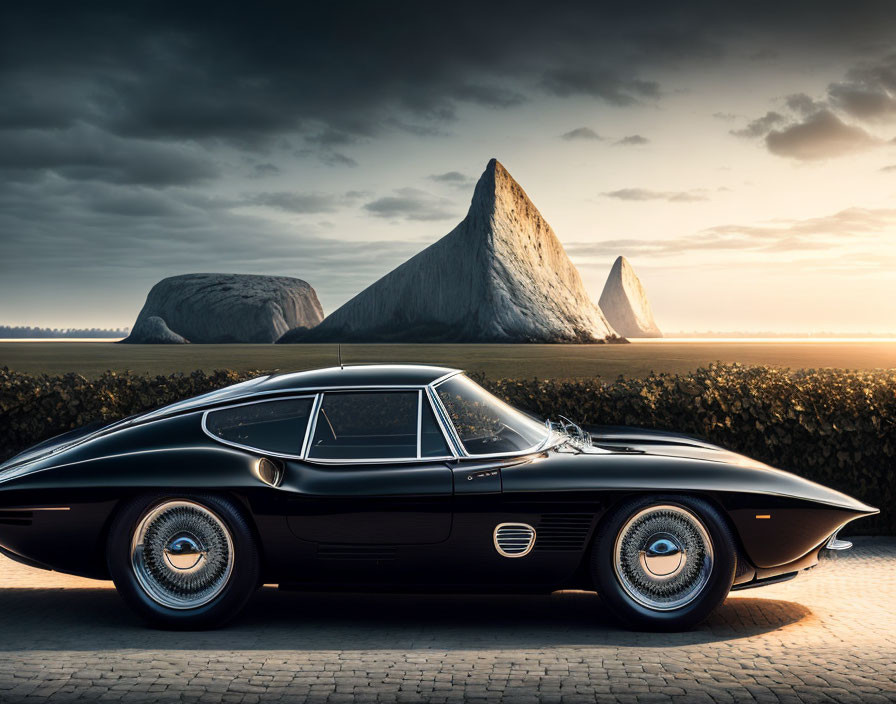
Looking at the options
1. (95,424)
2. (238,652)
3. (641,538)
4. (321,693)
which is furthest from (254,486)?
(641,538)

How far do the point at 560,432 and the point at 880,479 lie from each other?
3921 millimetres

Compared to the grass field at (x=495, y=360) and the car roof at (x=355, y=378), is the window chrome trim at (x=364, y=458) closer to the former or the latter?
the car roof at (x=355, y=378)

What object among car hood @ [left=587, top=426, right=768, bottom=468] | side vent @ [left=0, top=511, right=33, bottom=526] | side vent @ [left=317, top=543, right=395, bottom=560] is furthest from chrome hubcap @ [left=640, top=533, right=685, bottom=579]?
side vent @ [left=0, top=511, right=33, bottom=526]

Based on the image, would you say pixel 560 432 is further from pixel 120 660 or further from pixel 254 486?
pixel 120 660

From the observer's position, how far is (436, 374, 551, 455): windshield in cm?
486

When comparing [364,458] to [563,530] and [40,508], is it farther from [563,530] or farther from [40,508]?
[40,508]

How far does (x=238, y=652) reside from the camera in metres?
4.18

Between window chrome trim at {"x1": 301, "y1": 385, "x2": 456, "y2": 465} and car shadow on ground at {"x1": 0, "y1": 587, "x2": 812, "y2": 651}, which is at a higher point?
window chrome trim at {"x1": 301, "y1": 385, "x2": 456, "y2": 465}

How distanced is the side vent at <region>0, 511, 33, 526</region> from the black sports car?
0.02 meters

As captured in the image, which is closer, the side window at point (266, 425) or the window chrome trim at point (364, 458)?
the window chrome trim at point (364, 458)

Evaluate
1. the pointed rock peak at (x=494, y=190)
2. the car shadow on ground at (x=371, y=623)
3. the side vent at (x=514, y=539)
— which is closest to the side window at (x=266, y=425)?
the car shadow on ground at (x=371, y=623)

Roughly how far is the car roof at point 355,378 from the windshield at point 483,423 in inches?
6.0

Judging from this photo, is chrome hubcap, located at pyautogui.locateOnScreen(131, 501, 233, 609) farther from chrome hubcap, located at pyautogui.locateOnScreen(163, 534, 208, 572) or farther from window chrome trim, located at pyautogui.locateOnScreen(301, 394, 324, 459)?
window chrome trim, located at pyautogui.locateOnScreen(301, 394, 324, 459)

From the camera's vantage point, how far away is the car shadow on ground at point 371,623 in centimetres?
436
